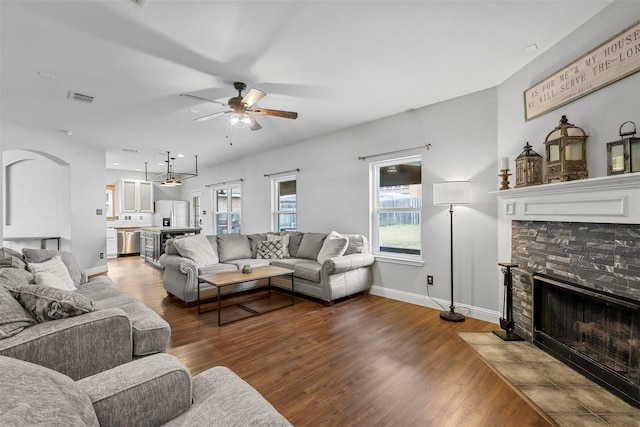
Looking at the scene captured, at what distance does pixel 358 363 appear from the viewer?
2426 millimetres

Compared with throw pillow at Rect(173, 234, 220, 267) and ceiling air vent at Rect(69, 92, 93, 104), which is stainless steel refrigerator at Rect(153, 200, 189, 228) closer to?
throw pillow at Rect(173, 234, 220, 267)

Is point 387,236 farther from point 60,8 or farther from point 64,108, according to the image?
point 64,108

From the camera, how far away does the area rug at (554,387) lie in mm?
1744

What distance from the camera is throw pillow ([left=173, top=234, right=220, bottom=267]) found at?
4.25 m

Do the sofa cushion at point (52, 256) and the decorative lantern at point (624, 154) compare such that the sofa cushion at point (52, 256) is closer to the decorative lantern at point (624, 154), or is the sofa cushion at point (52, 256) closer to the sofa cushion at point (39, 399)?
the sofa cushion at point (39, 399)

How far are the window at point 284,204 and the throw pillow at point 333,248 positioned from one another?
1.67m

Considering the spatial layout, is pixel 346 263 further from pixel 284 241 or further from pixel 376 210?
pixel 284 241

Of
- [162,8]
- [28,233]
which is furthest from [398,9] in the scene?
[28,233]

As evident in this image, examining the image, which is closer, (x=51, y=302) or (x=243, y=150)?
(x=51, y=302)

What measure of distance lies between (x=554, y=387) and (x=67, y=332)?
310 cm

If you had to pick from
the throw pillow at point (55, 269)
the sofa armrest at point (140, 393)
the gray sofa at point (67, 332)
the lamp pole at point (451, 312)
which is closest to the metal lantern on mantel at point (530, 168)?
the lamp pole at point (451, 312)

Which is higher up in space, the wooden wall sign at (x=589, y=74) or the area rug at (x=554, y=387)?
the wooden wall sign at (x=589, y=74)

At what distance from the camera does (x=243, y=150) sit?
6.59 meters

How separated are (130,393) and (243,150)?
6.03 m
